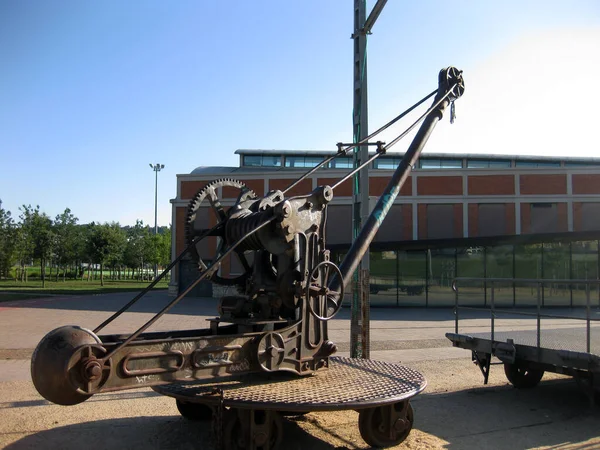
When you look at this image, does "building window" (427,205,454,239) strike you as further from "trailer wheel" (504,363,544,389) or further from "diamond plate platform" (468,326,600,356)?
"trailer wheel" (504,363,544,389)

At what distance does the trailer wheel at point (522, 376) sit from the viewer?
339 inches

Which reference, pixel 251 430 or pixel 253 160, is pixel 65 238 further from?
pixel 251 430

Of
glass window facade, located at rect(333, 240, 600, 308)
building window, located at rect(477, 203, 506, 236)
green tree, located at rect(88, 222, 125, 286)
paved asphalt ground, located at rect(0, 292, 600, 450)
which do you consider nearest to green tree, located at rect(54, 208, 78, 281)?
green tree, located at rect(88, 222, 125, 286)

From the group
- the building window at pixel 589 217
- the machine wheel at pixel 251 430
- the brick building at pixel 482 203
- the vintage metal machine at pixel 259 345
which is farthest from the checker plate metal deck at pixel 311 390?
the building window at pixel 589 217

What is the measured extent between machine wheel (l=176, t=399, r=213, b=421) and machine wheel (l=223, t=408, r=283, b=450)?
5.03ft

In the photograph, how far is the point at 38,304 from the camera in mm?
24016

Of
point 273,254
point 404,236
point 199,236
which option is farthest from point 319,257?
point 404,236

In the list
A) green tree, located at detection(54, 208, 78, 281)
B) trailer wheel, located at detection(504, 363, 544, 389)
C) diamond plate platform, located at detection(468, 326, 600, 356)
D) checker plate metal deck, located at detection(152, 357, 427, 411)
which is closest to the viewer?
checker plate metal deck, located at detection(152, 357, 427, 411)

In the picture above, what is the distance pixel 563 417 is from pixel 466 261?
740 inches

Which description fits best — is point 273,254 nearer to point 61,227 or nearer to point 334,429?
point 334,429

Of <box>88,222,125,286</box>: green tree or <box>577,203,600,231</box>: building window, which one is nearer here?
<box>577,203,600,231</box>: building window

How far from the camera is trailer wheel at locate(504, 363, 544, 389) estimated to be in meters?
8.60

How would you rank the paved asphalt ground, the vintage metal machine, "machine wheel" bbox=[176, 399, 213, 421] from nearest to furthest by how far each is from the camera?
the vintage metal machine
the paved asphalt ground
"machine wheel" bbox=[176, 399, 213, 421]

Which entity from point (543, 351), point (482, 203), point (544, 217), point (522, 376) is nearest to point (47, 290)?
point (482, 203)
